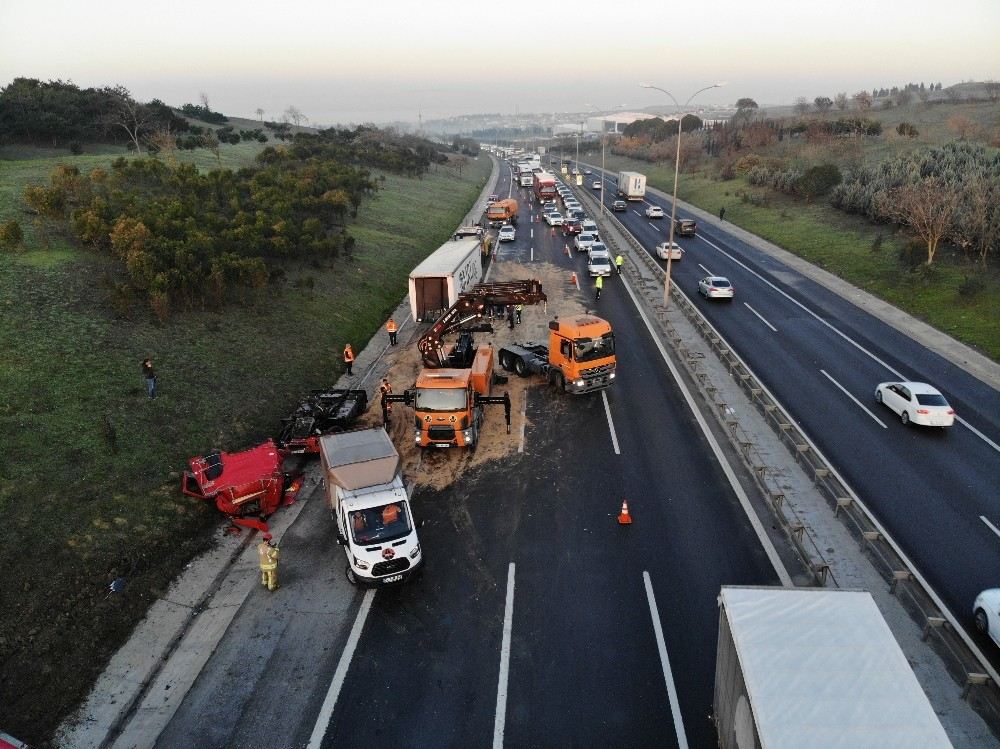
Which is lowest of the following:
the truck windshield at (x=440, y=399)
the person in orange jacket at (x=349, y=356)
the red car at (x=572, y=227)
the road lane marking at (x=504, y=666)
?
the road lane marking at (x=504, y=666)

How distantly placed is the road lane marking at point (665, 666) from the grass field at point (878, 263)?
22.5 metres

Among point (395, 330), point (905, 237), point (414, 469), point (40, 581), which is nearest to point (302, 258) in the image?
point (395, 330)

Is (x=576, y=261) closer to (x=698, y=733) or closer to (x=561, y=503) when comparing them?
(x=561, y=503)

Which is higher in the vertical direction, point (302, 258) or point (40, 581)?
point (302, 258)

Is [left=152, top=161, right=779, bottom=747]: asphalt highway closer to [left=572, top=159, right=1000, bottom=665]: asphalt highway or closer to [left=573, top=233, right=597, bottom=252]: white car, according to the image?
[left=572, top=159, right=1000, bottom=665]: asphalt highway

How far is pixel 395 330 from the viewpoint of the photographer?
28172mm

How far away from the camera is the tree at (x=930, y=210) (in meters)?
35.2

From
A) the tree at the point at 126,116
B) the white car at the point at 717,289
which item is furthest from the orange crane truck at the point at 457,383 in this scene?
the tree at the point at 126,116

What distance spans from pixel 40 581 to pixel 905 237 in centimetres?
5083

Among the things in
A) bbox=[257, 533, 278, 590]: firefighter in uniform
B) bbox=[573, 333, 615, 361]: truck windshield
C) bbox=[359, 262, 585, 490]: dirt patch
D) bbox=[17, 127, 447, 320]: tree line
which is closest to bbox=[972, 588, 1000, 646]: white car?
bbox=[359, 262, 585, 490]: dirt patch

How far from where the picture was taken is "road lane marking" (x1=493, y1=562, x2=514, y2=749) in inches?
403

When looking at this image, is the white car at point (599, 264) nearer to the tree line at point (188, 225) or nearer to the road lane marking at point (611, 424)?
the tree line at point (188, 225)

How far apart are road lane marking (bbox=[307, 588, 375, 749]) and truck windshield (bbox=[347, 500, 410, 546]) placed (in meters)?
1.39

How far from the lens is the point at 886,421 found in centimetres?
2038
